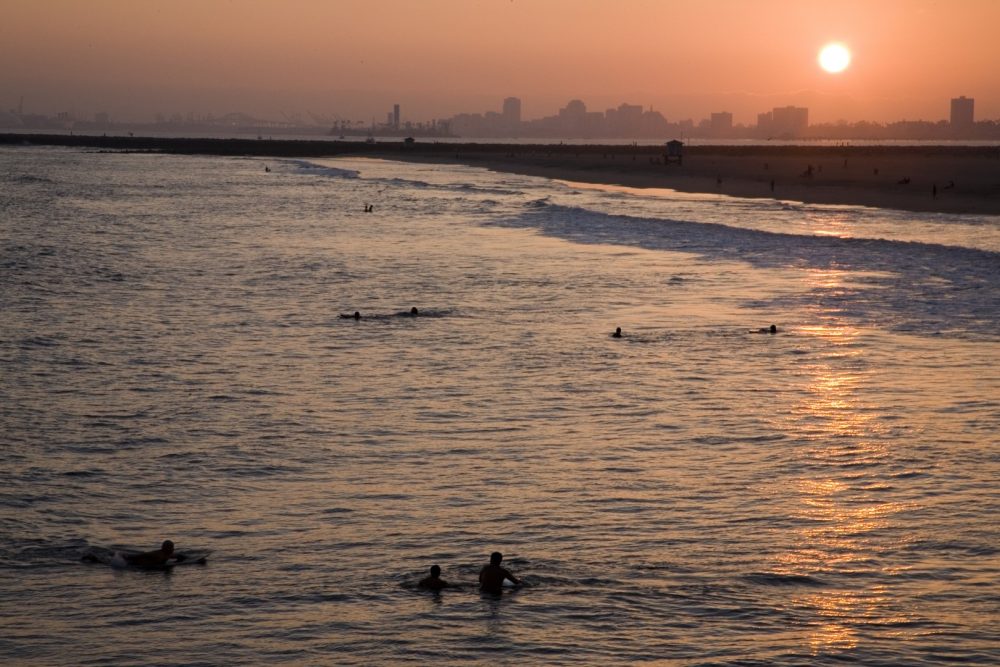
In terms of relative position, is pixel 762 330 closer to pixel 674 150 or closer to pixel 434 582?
pixel 434 582

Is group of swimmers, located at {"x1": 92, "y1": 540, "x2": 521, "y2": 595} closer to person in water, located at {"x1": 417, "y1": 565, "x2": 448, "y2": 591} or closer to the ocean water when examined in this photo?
person in water, located at {"x1": 417, "y1": 565, "x2": 448, "y2": 591}

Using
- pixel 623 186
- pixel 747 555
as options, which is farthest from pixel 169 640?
pixel 623 186

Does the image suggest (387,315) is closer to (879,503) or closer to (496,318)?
(496,318)

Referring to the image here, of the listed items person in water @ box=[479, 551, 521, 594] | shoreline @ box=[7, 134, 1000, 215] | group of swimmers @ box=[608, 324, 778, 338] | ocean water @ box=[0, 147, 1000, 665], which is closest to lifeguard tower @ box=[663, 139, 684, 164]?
shoreline @ box=[7, 134, 1000, 215]

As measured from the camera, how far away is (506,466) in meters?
21.6

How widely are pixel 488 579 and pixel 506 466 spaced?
5.88 meters

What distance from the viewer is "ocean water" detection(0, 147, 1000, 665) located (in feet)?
49.3

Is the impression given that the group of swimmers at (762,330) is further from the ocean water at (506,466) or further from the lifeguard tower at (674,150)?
the lifeguard tower at (674,150)

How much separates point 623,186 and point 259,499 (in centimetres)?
10979

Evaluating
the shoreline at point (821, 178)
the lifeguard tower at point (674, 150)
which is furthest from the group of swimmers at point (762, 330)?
the lifeguard tower at point (674, 150)

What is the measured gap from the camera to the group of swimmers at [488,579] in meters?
15.8

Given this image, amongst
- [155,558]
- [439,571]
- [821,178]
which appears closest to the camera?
[439,571]

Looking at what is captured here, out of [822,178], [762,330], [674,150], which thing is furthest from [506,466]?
[674,150]

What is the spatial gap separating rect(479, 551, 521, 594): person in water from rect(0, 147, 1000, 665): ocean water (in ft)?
0.53
